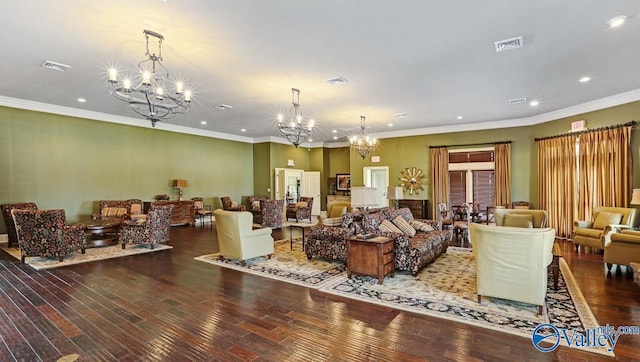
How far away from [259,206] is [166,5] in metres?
7.95

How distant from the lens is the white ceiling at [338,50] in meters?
3.41

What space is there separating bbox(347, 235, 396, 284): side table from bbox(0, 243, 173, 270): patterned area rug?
4471mm

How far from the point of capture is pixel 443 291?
4.09m

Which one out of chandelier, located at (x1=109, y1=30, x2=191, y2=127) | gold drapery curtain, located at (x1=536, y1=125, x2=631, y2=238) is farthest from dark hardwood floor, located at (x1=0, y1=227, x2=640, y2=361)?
gold drapery curtain, located at (x1=536, y1=125, x2=631, y2=238)

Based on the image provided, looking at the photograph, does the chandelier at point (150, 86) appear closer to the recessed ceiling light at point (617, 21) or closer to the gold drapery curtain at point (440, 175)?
the recessed ceiling light at point (617, 21)

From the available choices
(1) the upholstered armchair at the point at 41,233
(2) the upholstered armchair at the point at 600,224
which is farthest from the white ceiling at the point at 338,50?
(1) the upholstered armchair at the point at 41,233

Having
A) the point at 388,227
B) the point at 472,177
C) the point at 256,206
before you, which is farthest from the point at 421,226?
the point at 256,206

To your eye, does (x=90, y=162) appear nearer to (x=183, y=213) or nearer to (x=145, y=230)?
(x=183, y=213)

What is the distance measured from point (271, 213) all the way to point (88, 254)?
16.9ft

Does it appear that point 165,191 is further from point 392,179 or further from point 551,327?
point 551,327

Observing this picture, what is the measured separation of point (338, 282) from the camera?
14.8 feet

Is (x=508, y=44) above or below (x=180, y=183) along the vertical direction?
above

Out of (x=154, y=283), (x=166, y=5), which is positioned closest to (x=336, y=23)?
(x=166, y=5)

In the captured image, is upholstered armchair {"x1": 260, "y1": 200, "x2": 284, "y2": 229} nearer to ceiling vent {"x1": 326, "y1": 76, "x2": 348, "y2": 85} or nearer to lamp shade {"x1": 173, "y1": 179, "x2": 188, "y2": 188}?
lamp shade {"x1": 173, "y1": 179, "x2": 188, "y2": 188}
